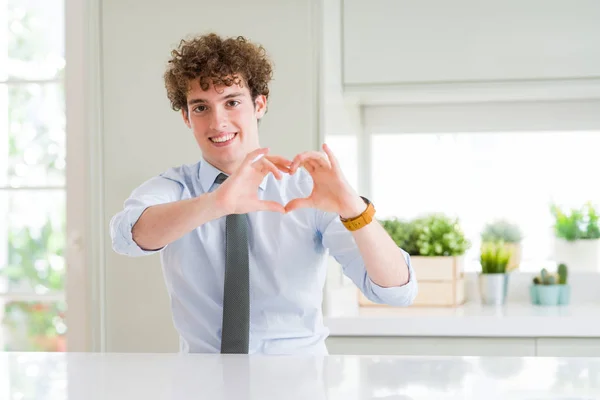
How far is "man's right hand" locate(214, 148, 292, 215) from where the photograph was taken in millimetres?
1425

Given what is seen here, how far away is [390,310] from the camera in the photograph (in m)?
2.68

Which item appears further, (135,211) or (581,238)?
(581,238)

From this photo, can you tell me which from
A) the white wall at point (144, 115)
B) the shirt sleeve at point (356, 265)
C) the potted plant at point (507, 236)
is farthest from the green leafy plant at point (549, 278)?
the shirt sleeve at point (356, 265)

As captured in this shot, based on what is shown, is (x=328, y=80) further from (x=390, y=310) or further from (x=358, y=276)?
(x=358, y=276)

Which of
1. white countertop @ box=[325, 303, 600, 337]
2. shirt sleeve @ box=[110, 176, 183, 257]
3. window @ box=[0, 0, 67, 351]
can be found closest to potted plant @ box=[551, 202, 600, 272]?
white countertop @ box=[325, 303, 600, 337]

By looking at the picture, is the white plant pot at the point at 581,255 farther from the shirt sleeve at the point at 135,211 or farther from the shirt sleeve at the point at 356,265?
the shirt sleeve at the point at 135,211

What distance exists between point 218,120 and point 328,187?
382 mm

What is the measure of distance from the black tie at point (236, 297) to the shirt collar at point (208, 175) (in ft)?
0.58

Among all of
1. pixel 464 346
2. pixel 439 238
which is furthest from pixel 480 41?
pixel 464 346

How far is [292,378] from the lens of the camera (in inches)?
44.9

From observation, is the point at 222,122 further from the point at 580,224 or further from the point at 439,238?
the point at 580,224

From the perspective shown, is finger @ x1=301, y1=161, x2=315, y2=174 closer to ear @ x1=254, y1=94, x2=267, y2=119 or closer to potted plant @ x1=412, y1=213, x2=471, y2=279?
ear @ x1=254, y1=94, x2=267, y2=119

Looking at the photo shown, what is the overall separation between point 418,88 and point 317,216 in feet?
3.65

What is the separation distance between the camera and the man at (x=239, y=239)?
1547mm
